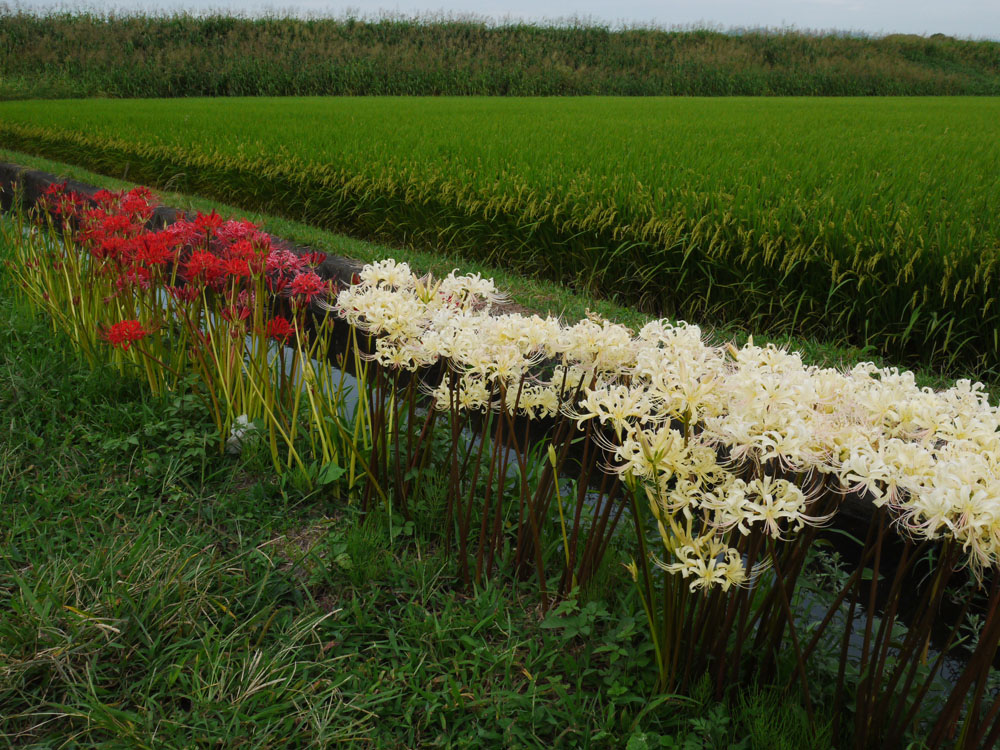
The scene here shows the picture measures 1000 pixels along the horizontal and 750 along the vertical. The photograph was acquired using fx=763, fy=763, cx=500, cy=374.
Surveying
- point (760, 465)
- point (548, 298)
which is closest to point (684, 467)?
point (760, 465)

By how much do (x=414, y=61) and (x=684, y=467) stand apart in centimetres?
2157

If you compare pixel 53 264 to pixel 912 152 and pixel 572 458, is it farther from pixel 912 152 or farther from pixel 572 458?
pixel 912 152

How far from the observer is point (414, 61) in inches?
822

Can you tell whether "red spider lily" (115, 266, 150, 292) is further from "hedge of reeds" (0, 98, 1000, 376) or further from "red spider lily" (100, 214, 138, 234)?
"hedge of reeds" (0, 98, 1000, 376)

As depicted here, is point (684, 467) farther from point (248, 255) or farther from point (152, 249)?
point (152, 249)

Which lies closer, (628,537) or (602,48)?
(628,537)

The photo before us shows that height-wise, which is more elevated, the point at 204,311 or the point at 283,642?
the point at 204,311

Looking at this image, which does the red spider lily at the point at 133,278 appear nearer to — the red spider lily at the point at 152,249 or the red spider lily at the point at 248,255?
the red spider lily at the point at 152,249

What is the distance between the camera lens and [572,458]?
273 centimetres

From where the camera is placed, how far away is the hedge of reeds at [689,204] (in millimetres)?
3621

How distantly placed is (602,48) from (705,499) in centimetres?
2564

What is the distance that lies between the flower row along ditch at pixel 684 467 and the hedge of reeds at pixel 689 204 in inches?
67.1

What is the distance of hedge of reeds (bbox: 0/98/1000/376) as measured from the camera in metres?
3.62

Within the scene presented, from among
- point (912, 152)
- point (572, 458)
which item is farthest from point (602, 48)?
point (572, 458)
